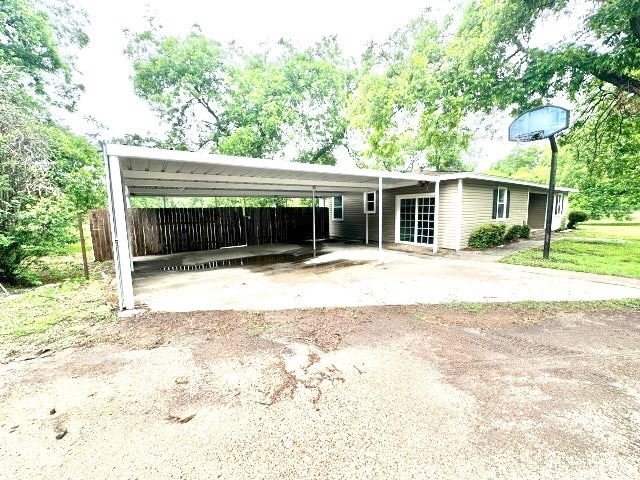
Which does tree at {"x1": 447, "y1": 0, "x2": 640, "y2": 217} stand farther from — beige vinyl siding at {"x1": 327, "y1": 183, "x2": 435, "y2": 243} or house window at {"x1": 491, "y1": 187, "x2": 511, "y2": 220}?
beige vinyl siding at {"x1": 327, "y1": 183, "x2": 435, "y2": 243}

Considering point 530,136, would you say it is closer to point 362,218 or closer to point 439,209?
point 439,209

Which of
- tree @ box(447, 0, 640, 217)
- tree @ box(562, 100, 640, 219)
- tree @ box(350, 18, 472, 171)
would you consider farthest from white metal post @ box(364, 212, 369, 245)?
tree @ box(562, 100, 640, 219)

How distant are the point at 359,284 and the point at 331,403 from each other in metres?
3.60

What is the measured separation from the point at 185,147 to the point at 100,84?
202 inches

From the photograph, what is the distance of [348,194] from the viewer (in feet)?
42.4

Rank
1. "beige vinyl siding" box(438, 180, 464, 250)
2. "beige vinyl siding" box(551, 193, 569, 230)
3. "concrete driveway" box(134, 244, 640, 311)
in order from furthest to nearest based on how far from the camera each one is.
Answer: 1. "beige vinyl siding" box(551, 193, 569, 230)
2. "beige vinyl siding" box(438, 180, 464, 250)
3. "concrete driveway" box(134, 244, 640, 311)

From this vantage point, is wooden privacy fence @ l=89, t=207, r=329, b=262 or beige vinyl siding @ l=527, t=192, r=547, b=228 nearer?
wooden privacy fence @ l=89, t=207, r=329, b=262

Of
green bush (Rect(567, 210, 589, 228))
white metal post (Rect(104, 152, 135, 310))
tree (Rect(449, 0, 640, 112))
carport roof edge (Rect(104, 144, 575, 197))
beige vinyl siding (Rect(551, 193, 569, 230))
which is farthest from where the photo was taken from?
green bush (Rect(567, 210, 589, 228))

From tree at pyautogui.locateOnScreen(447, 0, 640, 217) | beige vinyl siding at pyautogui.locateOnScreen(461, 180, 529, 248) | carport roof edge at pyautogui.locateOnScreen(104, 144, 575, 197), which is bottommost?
beige vinyl siding at pyautogui.locateOnScreen(461, 180, 529, 248)

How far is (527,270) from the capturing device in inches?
249

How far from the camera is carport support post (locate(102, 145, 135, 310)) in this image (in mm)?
3908

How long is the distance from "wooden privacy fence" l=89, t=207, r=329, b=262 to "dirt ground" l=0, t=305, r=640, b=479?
689 cm

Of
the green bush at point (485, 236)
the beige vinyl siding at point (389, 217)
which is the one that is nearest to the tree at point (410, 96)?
the beige vinyl siding at point (389, 217)

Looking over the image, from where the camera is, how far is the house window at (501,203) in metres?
10.4
